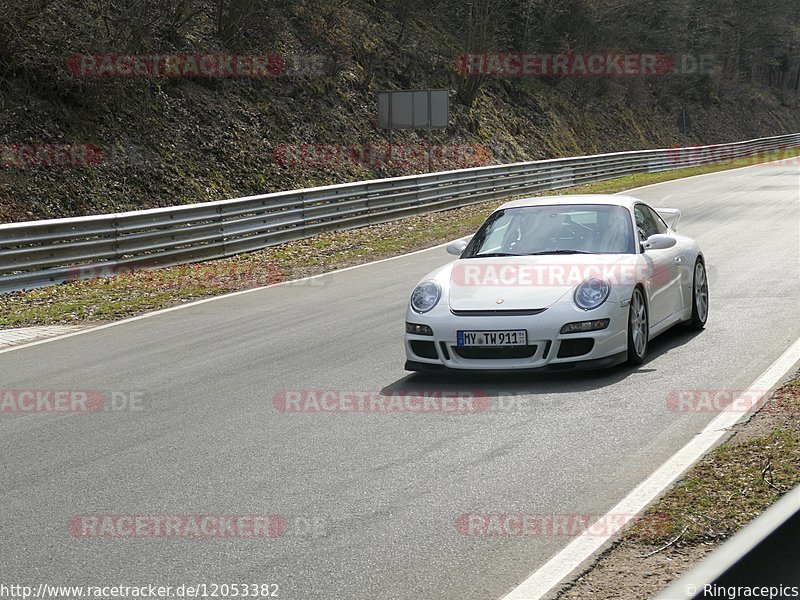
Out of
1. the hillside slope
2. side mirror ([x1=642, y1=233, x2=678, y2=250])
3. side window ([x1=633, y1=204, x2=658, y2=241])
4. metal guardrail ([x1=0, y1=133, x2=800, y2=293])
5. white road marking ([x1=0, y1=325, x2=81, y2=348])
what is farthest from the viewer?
the hillside slope

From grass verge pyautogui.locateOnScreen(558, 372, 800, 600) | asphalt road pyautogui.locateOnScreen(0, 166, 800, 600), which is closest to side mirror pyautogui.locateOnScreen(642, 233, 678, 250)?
asphalt road pyautogui.locateOnScreen(0, 166, 800, 600)

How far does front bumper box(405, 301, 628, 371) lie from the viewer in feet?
26.9

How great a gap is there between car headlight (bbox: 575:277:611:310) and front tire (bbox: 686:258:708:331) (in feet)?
6.66

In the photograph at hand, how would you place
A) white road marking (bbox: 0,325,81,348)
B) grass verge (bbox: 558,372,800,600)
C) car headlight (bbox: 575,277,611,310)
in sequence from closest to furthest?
grass verge (bbox: 558,372,800,600) → car headlight (bbox: 575,277,611,310) → white road marking (bbox: 0,325,81,348)

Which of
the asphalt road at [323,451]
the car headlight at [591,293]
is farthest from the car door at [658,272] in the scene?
the car headlight at [591,293]

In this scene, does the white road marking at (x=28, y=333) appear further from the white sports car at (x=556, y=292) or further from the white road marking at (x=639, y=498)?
the white road marking at (x=639, y=498)

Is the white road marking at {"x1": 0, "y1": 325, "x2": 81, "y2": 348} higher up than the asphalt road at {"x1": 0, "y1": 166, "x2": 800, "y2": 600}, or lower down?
lower down

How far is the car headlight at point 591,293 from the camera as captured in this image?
834 cm

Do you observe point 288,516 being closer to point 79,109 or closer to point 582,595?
point 582,595

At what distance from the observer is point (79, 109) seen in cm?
2250

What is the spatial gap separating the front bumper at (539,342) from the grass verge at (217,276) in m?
5.73

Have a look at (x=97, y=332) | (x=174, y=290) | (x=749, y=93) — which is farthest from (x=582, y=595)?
(x=749, y=93)

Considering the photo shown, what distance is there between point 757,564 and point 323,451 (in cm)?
416

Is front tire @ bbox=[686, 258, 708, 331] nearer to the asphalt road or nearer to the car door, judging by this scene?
the asphalt road
